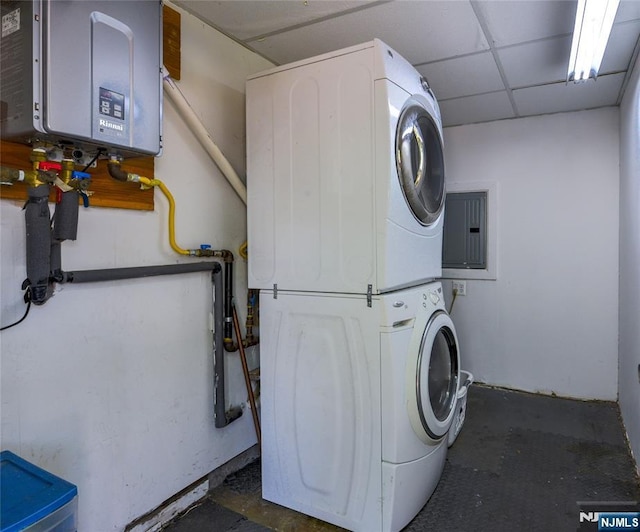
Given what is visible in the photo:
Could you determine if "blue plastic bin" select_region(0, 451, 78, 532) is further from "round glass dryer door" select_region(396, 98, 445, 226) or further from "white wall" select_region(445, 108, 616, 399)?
"white wall" select_region(445, 108, 616, 399)

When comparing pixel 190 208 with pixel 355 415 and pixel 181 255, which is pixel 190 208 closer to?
pixel 181 255

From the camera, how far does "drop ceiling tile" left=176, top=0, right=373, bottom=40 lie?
1.73 m

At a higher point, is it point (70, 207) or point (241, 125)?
point (241, 125)

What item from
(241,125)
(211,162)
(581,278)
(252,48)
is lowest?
(581,278)

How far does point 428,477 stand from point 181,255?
151 centimetres

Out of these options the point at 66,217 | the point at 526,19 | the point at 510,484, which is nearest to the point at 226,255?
the point at 66,217

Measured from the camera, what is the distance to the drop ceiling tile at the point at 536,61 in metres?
2.06

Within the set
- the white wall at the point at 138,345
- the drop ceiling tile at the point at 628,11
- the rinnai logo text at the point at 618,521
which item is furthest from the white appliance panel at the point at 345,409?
the drop ceiling tile at the point at 628,11

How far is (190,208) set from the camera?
1.90 m

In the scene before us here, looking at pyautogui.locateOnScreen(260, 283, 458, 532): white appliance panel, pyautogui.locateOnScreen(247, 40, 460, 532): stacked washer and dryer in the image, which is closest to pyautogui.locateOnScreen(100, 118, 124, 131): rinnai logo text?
pyautogui.locateOnScreen(247, 40, 460, 532): stacked washer and dryer

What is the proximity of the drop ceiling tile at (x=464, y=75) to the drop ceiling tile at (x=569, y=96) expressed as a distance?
0.28m

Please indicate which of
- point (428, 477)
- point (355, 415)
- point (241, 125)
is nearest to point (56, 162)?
point (241, 125)

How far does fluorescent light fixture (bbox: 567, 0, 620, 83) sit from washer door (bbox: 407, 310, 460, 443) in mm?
1370

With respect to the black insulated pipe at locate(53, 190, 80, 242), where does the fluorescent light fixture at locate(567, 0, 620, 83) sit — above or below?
above
